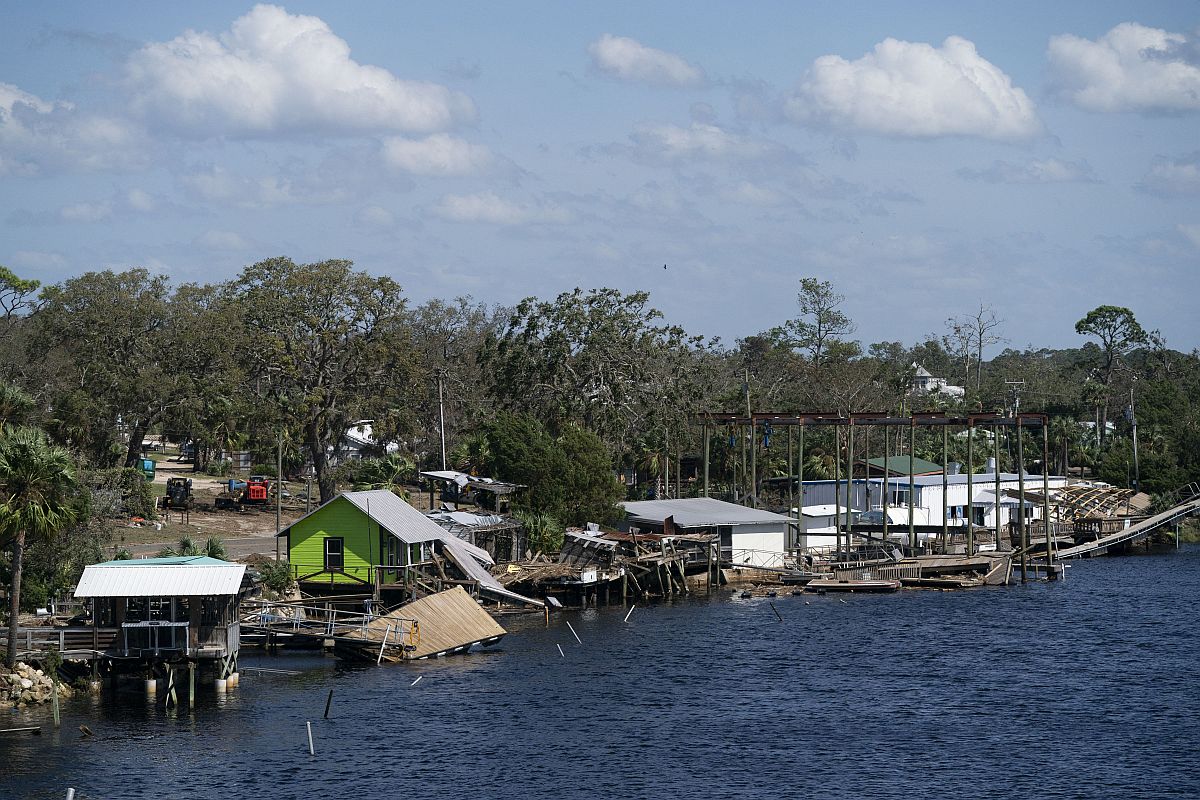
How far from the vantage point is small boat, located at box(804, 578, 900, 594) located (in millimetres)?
85875

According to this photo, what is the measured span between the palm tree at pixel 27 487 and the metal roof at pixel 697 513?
4659cm

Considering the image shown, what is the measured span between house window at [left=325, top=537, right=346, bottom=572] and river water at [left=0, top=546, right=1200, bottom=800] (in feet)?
23.9

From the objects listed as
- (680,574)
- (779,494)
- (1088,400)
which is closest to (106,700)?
(680,574)

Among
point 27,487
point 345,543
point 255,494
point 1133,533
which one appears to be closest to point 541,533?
point 345,543

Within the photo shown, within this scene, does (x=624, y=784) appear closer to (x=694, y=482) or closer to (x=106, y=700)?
(x=106, y=700)

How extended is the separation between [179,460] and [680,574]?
6382 centimetres

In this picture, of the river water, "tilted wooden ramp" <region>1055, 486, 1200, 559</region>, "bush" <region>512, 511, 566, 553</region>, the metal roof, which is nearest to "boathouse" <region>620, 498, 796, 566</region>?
the metal roof

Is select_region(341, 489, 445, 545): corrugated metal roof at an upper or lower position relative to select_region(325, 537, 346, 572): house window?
upper

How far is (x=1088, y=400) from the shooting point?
6038 inches

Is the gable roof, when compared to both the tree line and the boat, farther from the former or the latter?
the boat

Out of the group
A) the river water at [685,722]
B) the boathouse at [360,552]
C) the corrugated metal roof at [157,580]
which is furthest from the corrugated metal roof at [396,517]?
the corrugated metal roof at [157,580]

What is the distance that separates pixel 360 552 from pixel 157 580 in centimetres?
1653

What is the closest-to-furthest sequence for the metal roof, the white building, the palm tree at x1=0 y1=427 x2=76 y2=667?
the palm tree at x1=0 y1=427 x2=76 y2=667 → the metal roof → the white building

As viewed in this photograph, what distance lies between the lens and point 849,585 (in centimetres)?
8575
